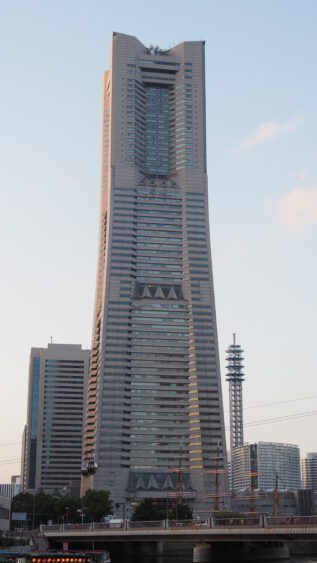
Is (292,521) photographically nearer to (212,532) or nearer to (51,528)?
(212,532)

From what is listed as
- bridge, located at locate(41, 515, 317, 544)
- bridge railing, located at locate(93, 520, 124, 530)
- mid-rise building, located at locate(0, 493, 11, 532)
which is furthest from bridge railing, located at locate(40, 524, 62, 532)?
mid-rise building, located at locate(0, 493, 11, 532)

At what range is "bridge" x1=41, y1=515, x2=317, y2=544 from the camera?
356ft

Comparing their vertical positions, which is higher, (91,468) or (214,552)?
(91,468)

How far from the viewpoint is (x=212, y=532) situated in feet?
383

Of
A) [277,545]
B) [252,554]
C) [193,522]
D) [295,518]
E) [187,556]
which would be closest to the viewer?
[295,518]

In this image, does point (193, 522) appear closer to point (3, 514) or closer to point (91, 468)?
point (91, 468)

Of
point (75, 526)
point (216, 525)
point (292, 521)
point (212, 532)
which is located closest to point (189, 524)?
point (216, 525)

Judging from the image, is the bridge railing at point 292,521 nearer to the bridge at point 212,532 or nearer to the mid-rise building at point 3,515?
the bridge at point 212,532

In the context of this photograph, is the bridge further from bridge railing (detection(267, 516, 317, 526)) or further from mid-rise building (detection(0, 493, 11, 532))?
mid-rise building (detection(0, 493, 11, 532))

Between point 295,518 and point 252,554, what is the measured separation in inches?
1667

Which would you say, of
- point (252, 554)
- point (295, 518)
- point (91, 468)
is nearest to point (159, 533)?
point (295, 518)

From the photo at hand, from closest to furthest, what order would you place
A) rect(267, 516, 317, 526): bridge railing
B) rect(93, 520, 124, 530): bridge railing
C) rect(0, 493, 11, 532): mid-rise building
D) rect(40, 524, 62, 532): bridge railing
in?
rect(267, 516, 317, 526): bridge railing → rect(93, 520, 124, 530): bridge railing → rect(40, 524, 62, 532): bridge railing → rect(0, 493, 11, 532): mid-rise building

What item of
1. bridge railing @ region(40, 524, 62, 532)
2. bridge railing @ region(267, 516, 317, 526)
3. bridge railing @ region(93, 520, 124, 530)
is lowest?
bridge railing @ region(40, 524, 62, 532)

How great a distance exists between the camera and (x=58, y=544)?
6171 inches
